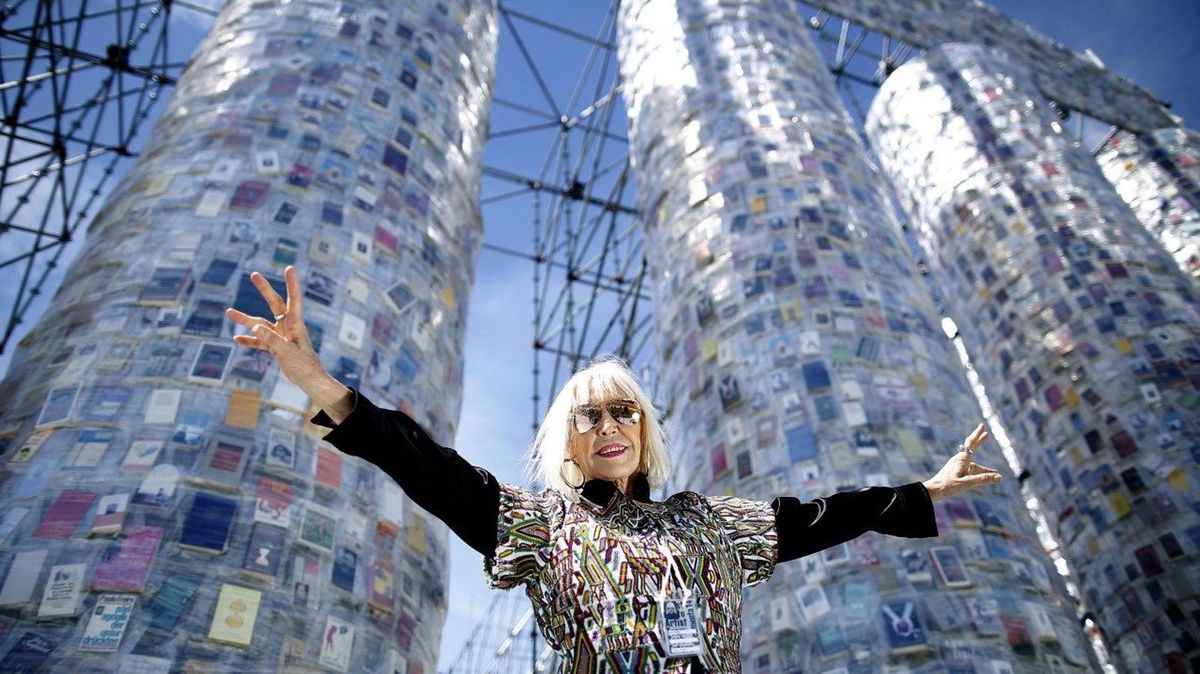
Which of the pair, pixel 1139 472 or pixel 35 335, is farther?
pixel 1139 472

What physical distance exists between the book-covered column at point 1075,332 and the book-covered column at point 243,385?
4.93 meters

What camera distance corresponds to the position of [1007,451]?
39.3 feet

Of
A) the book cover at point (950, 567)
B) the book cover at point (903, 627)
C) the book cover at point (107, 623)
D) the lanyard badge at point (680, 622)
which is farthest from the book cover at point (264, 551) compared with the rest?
the book cover at point (950, 567)

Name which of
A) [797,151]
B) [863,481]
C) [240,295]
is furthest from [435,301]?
[797,151]

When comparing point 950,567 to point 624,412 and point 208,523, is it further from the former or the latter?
point 208,523

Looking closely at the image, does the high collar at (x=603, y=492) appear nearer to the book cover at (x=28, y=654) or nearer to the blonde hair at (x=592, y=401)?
the blonde hair at (x=592, y=401)

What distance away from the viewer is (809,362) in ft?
14.4

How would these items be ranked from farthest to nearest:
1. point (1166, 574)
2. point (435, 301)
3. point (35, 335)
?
point (1166, 574) → point (435, 301) → point (35, 335)

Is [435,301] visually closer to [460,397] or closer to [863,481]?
[460,397]

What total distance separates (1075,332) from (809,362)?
12.8ft

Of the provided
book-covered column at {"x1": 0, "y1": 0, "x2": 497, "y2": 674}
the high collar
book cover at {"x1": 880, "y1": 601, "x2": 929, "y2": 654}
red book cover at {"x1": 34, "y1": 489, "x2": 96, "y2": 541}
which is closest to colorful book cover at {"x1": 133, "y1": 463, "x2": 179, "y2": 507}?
book-covered column at {"x1": 0, "y1": 0, "x2": 497, "y2": 674}

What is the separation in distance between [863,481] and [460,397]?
70.2 inches

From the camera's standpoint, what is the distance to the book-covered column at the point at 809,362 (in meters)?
3.41

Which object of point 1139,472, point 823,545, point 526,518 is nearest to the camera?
point 526,518
